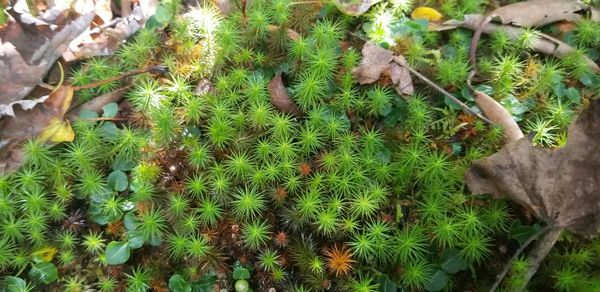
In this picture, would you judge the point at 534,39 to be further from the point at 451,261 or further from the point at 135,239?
the point at 135,239

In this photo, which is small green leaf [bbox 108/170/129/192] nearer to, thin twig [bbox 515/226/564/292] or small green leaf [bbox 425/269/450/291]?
small green leaf [bbox 425/269/450/291]

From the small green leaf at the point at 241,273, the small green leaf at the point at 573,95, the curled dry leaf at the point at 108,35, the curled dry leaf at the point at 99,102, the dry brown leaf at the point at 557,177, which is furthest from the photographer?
the curled dry leaf at the point at 108,35

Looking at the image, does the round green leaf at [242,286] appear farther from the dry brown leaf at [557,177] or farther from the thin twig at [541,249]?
the thin twig at [541,249]

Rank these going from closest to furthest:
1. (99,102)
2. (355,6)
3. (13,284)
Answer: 1. (13,284)
2. (99,102)
3. (355,6)

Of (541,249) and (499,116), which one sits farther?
(499,116)

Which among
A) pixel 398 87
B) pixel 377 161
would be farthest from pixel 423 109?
pixel 377 161

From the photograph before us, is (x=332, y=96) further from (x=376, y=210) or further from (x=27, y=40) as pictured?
(x=27, y=40)

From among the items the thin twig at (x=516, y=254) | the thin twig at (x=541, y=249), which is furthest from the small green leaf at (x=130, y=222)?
the thin twig at (x=541, y=249)

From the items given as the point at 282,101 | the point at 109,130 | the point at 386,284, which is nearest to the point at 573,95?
the point at 386,284
